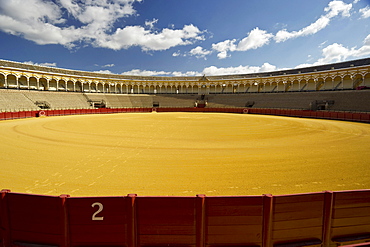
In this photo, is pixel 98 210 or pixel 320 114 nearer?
pixel 98 210

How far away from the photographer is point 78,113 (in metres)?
34.5

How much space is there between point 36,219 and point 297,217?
157 inches

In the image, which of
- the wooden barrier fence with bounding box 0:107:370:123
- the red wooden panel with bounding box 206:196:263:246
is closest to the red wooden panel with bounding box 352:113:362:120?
the wooden barrier fence with bounding box 0:107:370:123

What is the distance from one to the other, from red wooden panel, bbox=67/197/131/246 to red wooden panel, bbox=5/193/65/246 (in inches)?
7.2

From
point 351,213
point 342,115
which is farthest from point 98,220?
point 342,115

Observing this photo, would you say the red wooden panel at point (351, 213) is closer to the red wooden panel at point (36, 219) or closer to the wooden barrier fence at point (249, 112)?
the red wooden panel at point (36, 219)

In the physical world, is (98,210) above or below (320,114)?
below

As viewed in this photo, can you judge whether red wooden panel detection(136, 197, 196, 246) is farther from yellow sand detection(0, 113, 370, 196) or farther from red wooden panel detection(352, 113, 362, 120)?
red wooden panel detection(352, 113, 362, 120)

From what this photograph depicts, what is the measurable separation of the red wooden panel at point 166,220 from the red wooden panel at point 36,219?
3.93 feet

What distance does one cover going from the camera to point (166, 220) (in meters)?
2.58

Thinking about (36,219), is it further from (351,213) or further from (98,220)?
(351,213)

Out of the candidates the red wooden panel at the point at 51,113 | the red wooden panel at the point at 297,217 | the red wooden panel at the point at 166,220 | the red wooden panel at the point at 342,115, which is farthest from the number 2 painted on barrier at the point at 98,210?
the red wooden panel at the point at 51,113

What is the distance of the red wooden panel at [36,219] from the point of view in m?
2.55

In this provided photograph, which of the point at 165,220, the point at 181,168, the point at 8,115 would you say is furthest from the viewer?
the point at 8,115
